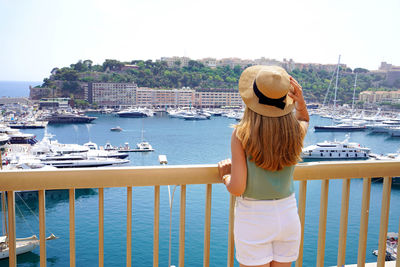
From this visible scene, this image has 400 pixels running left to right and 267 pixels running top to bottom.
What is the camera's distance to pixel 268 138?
73 centimetres

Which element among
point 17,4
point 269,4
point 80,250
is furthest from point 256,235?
point 17,4

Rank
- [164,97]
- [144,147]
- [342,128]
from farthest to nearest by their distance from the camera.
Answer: [164,97]
[342,128]
[144,147]

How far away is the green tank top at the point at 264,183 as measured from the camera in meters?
0.77

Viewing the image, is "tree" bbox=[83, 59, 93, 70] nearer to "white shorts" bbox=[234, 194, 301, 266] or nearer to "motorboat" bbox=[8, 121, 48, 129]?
"motorboat" bbox=[8, 121, 48, 129]

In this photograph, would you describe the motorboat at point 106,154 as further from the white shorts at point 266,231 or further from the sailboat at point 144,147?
the white shorts at point 266,231

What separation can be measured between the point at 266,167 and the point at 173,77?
2059 inches

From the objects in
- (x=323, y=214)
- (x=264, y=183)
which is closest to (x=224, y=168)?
(x=264, y=183)

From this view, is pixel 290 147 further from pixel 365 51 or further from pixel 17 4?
pixel 365 51

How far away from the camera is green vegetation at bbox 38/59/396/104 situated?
4125 cm

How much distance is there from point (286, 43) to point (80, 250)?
170ft

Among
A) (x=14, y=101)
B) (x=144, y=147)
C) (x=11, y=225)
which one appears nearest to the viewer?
(x=11, y=225)

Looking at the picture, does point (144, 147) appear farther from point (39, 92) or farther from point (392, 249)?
point (39, 92)

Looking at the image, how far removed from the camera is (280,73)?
0.75 m

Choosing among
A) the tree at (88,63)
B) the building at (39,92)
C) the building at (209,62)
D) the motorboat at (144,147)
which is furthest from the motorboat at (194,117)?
the building at (209,62)
